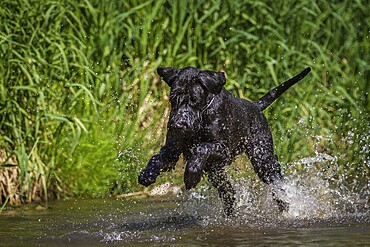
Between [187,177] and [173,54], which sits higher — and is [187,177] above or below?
below

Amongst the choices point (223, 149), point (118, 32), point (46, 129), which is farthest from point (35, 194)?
point (223, 149)

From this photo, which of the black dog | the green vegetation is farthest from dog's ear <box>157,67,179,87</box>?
the green vegetation

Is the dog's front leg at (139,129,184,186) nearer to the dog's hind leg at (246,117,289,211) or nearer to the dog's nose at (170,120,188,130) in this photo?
the dog's nose at (170,120,188,130)

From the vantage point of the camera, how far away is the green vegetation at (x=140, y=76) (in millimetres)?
7754

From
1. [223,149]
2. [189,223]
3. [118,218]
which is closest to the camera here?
[223,149]

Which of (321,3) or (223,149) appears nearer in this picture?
(223,149)

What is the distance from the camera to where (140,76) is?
8.51 meters

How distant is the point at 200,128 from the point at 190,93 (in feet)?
0.96

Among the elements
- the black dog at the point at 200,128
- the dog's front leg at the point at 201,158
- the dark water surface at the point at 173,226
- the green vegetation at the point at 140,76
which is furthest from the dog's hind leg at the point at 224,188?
the green vegetation at the point at 140,76

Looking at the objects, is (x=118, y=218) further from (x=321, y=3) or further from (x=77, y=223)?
(x=321, y=3)

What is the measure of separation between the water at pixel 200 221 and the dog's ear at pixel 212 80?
98cm

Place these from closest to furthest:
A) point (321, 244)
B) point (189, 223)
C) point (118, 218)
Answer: point (321, 244), point (189, 223), point (118, 218)

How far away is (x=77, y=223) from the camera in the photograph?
6.71 metres

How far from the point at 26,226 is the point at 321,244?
2.36 m
